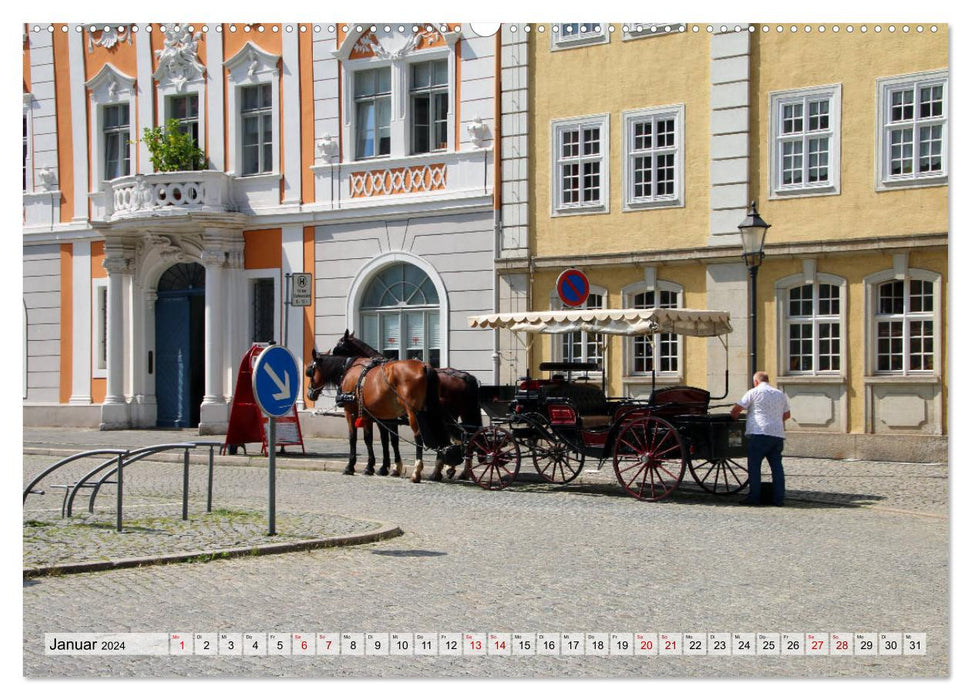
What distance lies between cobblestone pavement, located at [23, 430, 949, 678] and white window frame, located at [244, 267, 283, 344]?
498 inches

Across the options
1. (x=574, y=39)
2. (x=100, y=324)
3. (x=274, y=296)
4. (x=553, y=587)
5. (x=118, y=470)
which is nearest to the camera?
(x=553, y=587)

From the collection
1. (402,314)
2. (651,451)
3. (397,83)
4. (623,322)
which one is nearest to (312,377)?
(623,322)

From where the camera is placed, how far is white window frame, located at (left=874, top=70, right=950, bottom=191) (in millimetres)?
18953

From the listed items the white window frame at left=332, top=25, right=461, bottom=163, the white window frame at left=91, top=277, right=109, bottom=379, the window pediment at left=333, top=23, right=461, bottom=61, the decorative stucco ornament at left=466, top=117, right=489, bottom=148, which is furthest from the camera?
the white window frame at left=91, top=277, right=109, bottom=379

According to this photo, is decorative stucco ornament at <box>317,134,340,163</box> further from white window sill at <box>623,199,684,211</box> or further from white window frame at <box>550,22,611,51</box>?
white window sill at <box>623,199,684,211</box>

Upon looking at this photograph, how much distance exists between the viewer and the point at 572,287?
56.0 ft

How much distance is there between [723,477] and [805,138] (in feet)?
23.7

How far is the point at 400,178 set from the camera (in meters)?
24.8

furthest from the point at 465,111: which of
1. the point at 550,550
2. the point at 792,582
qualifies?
the point at 792,582

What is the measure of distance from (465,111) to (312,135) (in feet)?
11.6

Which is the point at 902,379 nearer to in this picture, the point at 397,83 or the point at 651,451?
the point at 651,451

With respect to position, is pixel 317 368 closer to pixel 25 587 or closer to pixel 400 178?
pixel 400 178

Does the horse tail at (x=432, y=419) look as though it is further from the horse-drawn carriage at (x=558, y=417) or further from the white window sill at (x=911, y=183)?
the white window sill at (x=911, y=183)

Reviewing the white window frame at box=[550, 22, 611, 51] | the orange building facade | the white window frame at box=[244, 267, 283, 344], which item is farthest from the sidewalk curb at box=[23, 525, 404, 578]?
the white window frame at box=[244, 267, 283, 344]
